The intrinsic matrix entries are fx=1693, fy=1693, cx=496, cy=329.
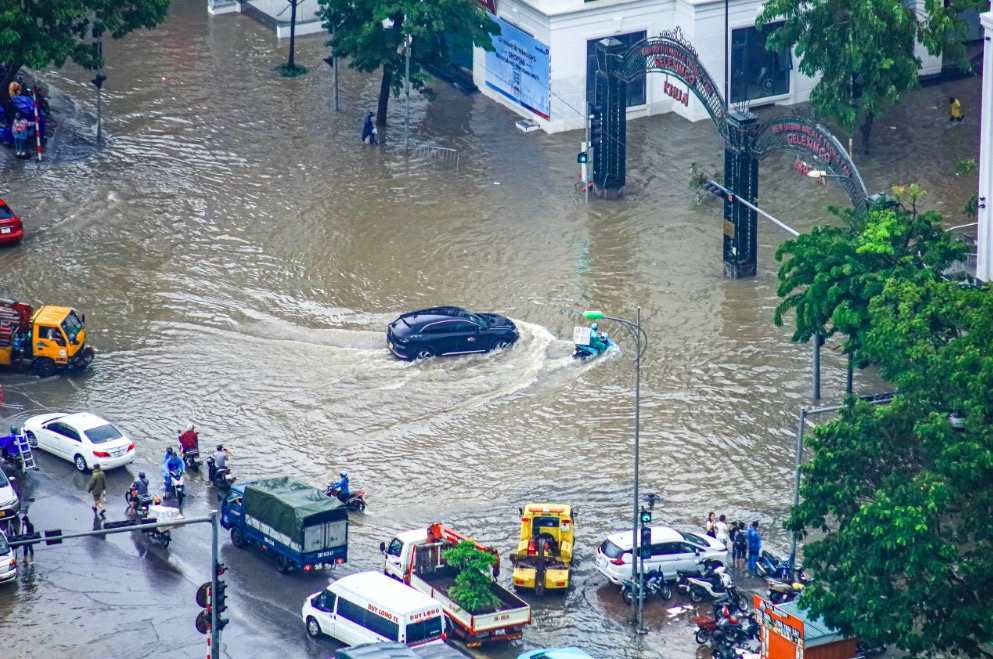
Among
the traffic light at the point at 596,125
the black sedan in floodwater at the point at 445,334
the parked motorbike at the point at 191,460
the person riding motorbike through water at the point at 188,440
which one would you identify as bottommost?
the parked motorbike at the point at 191,460

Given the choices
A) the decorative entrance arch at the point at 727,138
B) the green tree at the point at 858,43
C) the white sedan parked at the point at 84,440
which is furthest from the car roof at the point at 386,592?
the green tree at the point at 858,43

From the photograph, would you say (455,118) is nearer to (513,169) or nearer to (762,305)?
(513,169)

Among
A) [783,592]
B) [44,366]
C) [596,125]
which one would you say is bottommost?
[783,592]

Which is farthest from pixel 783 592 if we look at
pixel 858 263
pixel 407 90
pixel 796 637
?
pixel 407 90

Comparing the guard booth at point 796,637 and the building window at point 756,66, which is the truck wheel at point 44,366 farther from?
the building window at point 756,66

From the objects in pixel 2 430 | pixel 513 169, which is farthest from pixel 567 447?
pixel 513 169

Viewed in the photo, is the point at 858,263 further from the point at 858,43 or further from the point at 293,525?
the point at 858,43
